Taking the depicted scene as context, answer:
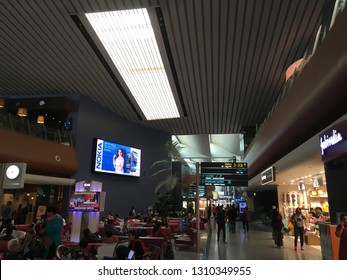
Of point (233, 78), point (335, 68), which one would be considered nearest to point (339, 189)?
point (335, 68)

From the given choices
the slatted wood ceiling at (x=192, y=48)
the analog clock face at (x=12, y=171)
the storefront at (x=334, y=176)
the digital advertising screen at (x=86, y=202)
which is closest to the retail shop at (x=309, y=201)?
the storefront at (x=334, y=176)

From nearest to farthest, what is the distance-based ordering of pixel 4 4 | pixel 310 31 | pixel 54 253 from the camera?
pixel 54 253, pixel 4 4, pixel 310 31

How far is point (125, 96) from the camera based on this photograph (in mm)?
14062

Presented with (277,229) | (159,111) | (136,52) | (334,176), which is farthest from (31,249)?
(159,111)

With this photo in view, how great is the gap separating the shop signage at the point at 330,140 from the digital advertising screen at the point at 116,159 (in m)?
11.1

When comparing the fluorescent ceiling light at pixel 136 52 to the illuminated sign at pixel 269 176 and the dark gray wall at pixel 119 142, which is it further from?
the illuminated sign at pixel 269 176

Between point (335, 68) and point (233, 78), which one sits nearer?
point (335, 68)

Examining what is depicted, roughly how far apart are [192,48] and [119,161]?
8721 millimetres

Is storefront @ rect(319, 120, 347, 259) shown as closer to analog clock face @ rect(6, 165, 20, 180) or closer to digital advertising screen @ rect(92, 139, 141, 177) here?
analog clock face @ rect(6, 165, 20, 180)

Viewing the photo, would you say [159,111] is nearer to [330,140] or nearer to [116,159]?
[116,159]

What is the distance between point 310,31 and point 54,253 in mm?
8425

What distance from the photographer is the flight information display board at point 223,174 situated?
901cm
